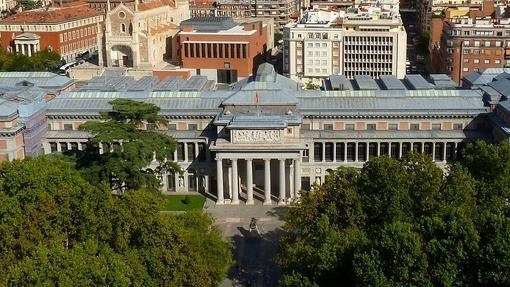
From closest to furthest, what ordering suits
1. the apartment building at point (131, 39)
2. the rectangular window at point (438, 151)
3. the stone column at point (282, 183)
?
the stone column at point (282, 183) < the rectangular window at point (438, 151) < the apartment building at point (131, 39)

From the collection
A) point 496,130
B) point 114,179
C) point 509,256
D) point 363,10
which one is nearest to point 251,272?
point 114,179

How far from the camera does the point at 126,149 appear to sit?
250 feet

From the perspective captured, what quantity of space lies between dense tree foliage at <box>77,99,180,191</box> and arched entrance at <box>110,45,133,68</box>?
8583 centimetres

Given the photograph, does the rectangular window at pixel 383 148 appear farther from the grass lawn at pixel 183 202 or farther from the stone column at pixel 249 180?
the grass lawn at pixel 183 202

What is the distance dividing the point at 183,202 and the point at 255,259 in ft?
68.7

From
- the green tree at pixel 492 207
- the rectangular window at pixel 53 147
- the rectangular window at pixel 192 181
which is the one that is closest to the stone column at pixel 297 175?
the rectangular window at pixel 192 181

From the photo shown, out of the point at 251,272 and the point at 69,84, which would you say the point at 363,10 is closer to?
the point at 69,84

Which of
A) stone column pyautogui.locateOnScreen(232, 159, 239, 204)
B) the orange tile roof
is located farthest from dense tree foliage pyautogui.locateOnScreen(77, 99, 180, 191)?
the orange tile roof

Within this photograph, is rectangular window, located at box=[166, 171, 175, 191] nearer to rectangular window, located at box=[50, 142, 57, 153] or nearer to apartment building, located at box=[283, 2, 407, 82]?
rectangular window, located at box=[50, 142, 57, 153]

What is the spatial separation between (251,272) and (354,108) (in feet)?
109

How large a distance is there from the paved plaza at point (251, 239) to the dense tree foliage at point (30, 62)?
3218 inches

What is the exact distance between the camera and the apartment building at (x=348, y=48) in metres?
159

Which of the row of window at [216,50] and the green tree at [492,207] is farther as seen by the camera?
the row of window at [216,50]

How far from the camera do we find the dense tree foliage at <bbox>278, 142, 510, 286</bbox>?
48188mm
